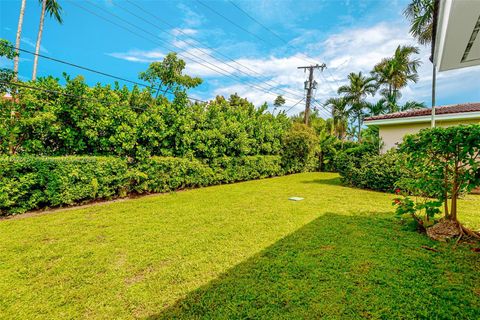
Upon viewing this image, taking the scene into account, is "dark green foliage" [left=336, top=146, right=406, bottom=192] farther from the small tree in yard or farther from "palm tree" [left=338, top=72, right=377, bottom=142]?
"palm tree" [left=338, top=72, right=377, bottom=142]

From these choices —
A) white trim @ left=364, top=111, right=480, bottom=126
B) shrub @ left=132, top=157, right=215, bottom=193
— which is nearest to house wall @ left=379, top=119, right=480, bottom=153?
white trim @ left=364, top=111, right=480, bottom=126

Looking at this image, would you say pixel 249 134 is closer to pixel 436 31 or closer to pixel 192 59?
pixel 192 59

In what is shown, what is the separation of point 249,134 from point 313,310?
12892mm

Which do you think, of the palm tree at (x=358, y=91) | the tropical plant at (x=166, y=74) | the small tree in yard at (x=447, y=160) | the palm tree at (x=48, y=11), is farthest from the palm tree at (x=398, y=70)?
the palm tree at (x=48, y=11)

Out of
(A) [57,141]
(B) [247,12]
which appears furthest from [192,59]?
(A) [57,141]

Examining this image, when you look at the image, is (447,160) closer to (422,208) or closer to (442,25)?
(422,208)

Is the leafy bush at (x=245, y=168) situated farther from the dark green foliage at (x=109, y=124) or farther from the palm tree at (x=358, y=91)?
the palm tree at (x=358, y=91)

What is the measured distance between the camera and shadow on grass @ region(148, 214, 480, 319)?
2377 millimetres

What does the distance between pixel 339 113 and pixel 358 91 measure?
3.43 metres

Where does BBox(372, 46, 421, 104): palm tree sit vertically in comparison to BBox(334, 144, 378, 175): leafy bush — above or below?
above

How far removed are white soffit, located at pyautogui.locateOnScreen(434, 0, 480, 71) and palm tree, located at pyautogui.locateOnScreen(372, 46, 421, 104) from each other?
20266 mm

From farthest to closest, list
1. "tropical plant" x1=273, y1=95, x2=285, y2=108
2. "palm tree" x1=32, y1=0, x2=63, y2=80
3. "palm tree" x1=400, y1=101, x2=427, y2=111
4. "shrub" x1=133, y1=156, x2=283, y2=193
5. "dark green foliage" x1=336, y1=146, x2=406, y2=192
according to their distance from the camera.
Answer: "tropical plant" x1=273, y1=95, x2=285, y2=108 → "palm tree" x1=400, y1=101, x2=427, y2=111 → "palm tree" x1=32, y1=0, x2=63, y2=80 → "dark green foliage" x1=336, y1=146, x2=406, y2=192 → "shrub" x1=133, y1=156, x2=283, y2=193

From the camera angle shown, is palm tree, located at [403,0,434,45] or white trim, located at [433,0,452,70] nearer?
white trim, located at [433,0,452,70]

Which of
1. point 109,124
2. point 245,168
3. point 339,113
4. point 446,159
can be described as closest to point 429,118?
point 446,159
